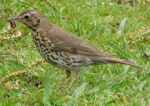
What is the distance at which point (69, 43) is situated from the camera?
722cm

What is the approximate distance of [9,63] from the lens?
7.58 meters

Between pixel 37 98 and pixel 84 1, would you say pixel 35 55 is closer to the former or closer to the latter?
pixel 37 98

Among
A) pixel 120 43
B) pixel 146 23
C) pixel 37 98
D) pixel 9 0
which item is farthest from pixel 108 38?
pixel 37 98

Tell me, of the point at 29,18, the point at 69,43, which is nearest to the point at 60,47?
the point at 69,43

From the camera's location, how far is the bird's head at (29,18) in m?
7.12

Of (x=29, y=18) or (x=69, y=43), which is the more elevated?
(x=29, y=18)

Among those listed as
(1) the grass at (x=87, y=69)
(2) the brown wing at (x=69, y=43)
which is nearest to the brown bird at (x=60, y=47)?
(2) the brown wing at (x=69, y=43)

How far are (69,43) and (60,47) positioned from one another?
0.14m

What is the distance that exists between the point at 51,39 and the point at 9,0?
7.91 feet

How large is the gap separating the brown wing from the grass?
0.33 meters

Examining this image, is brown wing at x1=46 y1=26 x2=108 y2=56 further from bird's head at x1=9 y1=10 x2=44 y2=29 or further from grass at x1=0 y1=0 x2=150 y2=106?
grass at x1=0 y1=0 x2=150 y2=106

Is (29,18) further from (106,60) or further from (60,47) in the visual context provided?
(106,60)

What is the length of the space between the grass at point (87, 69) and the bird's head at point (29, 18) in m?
0.51

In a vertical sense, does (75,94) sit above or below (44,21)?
below
